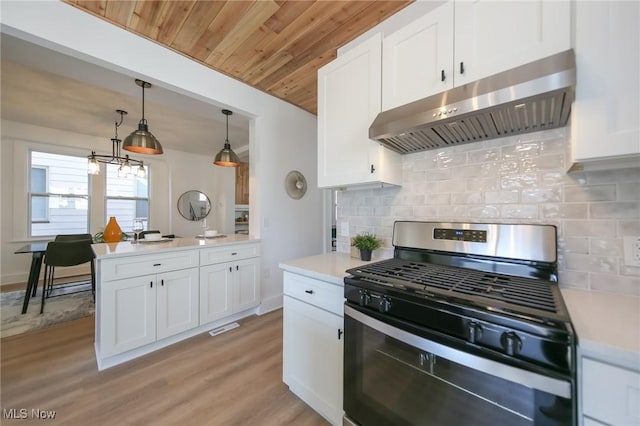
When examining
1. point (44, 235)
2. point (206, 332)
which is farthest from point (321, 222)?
point (44, 235)

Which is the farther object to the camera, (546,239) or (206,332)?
(206,332)

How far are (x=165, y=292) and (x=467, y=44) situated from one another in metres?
2.82

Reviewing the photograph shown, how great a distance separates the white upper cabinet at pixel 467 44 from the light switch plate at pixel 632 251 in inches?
31.8

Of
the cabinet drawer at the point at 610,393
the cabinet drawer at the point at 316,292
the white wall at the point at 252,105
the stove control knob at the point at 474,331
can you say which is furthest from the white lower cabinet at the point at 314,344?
the white wall at the point at 252,105

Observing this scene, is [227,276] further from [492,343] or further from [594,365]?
[594,365]

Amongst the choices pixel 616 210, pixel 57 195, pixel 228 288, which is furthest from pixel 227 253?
pixel 57 195

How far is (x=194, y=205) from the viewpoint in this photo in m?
Result: 6.07

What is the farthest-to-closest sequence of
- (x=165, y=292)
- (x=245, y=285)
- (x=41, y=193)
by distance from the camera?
(x=41, y=193) < (x=245, y=285) < (x=165, y=292)

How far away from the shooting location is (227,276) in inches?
105

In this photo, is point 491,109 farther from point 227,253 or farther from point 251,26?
point 227,253

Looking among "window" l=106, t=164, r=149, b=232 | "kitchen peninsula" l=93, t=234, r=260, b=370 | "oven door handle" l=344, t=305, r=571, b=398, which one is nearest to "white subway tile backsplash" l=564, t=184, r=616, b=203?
"oven door handle" l=344, t=305, r=571, b=398

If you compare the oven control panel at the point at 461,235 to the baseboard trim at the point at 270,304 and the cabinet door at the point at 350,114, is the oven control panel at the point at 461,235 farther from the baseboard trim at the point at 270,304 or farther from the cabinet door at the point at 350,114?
the baseboard trim at the point at 270,304

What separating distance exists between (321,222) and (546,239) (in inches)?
116

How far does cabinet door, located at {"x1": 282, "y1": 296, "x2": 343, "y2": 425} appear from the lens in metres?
1.31
